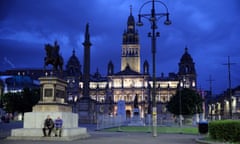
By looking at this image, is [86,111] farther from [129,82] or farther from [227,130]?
[129,82]

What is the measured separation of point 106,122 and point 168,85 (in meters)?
132

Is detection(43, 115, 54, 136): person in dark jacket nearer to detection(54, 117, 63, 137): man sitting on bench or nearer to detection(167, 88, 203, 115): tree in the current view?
detection(54, 117, 63, 137): man sitting on bench

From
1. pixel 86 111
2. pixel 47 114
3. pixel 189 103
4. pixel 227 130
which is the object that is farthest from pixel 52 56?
pixel 189 103

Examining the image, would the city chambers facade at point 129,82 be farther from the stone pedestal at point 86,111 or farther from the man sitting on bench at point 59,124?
the man sitting on bench at point 59,124

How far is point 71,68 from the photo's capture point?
6614 inches

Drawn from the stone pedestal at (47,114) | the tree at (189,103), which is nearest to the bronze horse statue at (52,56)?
the stone pedestal at (47,114)

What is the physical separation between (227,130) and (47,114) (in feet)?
38.5

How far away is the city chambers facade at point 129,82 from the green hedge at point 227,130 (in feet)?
442

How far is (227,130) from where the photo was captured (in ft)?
62.5

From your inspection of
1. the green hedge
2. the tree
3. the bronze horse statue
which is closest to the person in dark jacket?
the bronze horse statue

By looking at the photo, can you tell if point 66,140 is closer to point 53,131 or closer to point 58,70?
point 53,131

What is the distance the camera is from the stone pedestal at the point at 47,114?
2314cm

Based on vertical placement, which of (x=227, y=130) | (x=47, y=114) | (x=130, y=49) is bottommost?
(x=227, y=130)

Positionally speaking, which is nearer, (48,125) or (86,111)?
(48,125)
